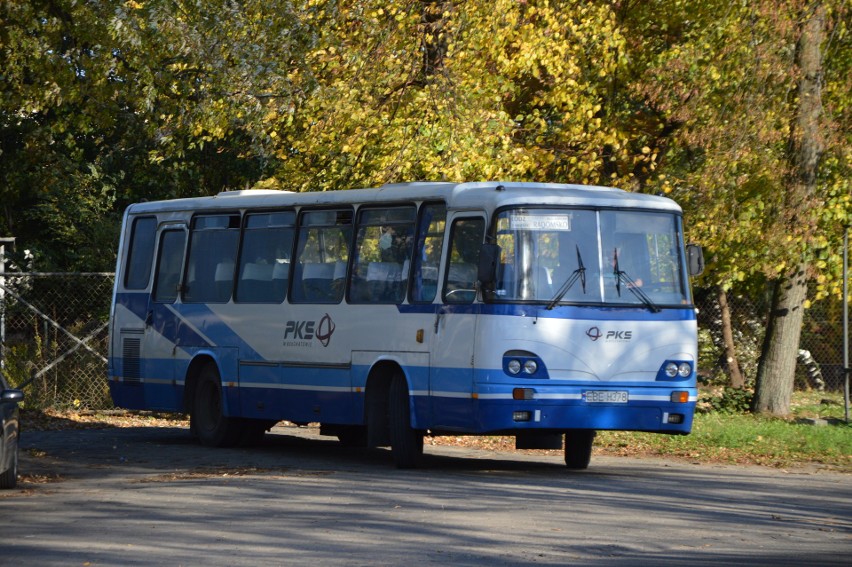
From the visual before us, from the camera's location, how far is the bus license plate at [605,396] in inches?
625

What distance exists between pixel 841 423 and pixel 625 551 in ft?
44.2

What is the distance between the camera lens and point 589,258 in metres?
16.2

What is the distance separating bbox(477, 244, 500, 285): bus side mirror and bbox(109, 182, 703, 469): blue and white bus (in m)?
0.01

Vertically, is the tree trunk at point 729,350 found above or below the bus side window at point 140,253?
below

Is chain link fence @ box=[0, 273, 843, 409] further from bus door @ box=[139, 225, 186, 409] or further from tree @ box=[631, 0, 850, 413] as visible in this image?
tree @ box=[631, 0, 850, 413]

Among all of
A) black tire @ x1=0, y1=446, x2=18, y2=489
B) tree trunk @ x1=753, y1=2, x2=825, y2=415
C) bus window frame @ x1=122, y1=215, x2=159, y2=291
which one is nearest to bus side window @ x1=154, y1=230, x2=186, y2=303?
bus window frame @ x1=122, y1=215, x2=159, y2=291

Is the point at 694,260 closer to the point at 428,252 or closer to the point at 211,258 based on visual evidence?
the point at 428,252

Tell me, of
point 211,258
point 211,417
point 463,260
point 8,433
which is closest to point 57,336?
point 211,258

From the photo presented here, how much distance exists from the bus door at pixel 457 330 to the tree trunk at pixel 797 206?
8.21 metres

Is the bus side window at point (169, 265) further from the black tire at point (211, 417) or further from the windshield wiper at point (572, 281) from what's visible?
the windshield wiper at point (572, 281)

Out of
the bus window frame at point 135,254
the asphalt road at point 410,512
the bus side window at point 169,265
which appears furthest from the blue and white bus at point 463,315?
the bus window frame at point 135,254

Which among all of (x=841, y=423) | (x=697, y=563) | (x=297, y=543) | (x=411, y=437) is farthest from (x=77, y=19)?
(x=697, y=563)

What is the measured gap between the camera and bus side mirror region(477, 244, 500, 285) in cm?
1555

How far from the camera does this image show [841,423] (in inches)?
905
